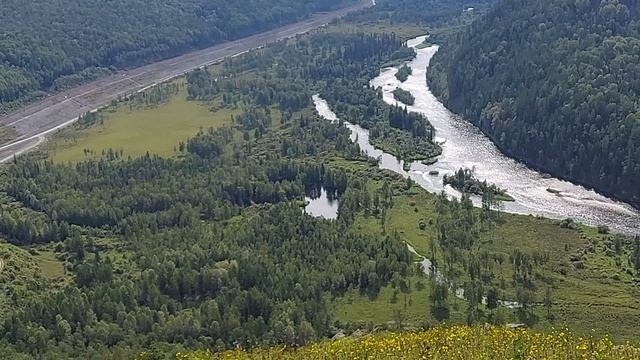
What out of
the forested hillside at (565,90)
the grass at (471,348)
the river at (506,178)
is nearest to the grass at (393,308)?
the grass at (471,348)

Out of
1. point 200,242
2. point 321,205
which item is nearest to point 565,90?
point 321,205

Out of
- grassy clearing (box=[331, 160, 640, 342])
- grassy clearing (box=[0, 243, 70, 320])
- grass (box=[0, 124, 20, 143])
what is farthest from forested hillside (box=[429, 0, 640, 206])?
grass (box=[0, 124, 20, 143])

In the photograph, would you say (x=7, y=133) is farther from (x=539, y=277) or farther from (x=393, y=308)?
(x=539, y=277)

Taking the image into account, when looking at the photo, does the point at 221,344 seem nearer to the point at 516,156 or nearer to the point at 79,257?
the point at 79,257

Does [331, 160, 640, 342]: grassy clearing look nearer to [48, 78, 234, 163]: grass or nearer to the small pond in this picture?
the small pond

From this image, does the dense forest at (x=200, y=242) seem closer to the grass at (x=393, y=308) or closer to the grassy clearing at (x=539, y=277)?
the grass at (x=393, y=308)

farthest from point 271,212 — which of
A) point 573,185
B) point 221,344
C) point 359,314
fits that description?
point 573,185
